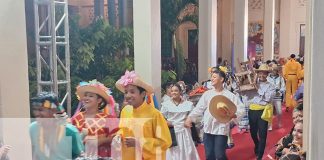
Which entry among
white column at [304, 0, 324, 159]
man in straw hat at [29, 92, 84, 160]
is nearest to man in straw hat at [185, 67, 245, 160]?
white column at [304, 0, 324, 159]

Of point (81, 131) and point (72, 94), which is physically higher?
point (72, 94)

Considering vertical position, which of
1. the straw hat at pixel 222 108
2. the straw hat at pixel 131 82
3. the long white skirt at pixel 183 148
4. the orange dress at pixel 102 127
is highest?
the straw hat at pixel 131 82

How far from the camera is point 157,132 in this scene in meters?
2.73

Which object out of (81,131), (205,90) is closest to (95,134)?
(81,131)

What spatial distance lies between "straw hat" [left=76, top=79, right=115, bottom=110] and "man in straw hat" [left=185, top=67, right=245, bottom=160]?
22.3 inches

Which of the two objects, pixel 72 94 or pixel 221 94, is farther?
pixel 72 94

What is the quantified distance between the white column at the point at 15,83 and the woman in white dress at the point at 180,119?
3.36ft

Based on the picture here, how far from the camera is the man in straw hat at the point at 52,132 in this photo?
9.14ft

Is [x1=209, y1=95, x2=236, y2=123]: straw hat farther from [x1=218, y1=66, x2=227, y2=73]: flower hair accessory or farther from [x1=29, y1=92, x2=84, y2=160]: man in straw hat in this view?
[x1=29, y1=92, x2=84, y2=160]: man in straw hat

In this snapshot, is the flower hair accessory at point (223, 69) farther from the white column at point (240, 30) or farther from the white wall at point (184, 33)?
the white wall at point (184, 33)

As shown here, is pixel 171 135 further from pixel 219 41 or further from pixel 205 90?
pixel 219 41

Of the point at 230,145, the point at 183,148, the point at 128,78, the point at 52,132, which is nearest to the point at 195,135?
the point at 183,148

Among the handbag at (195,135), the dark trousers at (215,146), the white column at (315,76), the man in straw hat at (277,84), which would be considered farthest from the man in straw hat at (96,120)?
the white column at (315,76)

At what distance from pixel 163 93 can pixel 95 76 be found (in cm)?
51
